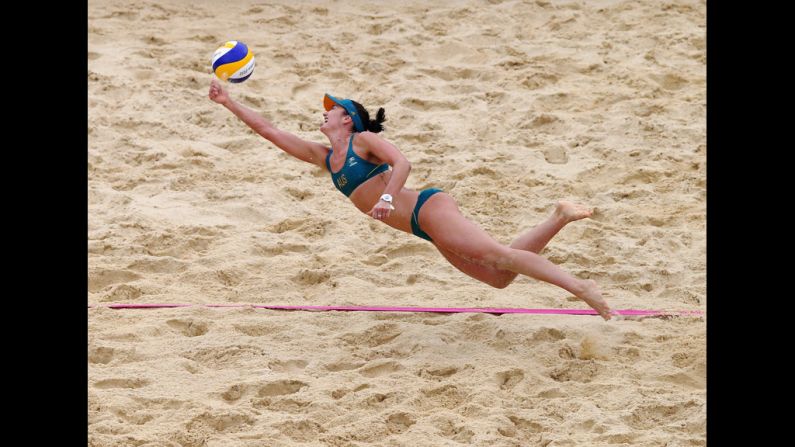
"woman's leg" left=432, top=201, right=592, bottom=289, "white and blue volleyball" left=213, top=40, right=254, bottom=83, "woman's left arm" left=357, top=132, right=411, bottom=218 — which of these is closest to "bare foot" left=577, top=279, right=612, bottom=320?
"woman's leg" left=432, top=201, right=592, bottom=289

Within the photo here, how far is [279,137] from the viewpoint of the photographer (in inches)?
227

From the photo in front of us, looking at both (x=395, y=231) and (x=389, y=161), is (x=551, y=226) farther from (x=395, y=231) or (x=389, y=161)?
(x=395, y=231)

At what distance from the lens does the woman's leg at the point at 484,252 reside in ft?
17.1

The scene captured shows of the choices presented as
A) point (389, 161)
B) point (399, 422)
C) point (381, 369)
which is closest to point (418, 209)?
point (389, 161)

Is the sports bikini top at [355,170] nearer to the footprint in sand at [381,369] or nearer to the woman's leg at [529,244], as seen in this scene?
the woman's leg at [529,244]

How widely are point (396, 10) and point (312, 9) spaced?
2.25 feet

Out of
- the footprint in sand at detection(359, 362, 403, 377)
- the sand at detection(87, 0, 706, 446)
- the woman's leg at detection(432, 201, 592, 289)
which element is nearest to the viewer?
the sand at detection(87, 0, 706, 446)

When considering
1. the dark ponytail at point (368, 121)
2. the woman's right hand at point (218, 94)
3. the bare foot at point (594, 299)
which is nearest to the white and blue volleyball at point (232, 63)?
the woman's right hand at point (218, 94)

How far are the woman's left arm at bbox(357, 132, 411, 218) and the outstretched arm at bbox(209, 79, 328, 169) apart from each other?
29 cm

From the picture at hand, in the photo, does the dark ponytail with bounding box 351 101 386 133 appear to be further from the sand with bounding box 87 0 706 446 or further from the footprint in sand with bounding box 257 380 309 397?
the footprint in sand with bounding box 257 380 309 397

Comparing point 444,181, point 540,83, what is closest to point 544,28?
point 540,83

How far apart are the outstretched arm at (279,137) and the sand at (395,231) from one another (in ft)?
2.40

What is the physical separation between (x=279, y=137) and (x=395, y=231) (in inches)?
49.3

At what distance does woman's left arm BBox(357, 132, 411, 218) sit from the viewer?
17.1ft
